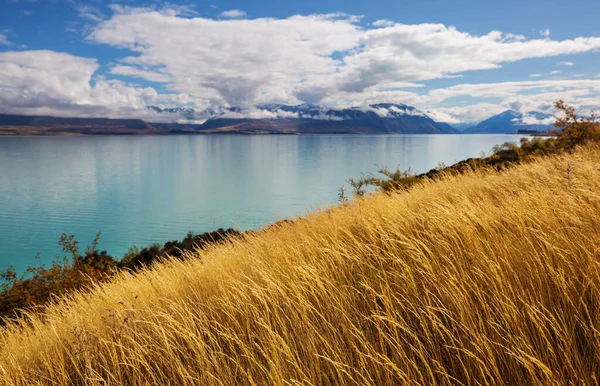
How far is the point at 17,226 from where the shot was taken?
3366 centimetres

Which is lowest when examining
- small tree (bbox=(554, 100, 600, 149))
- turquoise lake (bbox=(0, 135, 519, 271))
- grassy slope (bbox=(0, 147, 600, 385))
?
turquoise lake (bbox=(0, 135, 519, 271))

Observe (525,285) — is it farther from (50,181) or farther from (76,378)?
(50,181)

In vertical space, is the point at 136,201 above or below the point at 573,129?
below

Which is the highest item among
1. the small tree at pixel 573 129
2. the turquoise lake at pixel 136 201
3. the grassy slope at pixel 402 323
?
the small tree at pixel 573 129

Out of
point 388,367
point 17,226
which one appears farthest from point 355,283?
point 17,226

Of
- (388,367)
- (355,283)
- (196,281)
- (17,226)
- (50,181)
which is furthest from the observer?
(50,181)

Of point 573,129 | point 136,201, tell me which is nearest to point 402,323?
point 573,129

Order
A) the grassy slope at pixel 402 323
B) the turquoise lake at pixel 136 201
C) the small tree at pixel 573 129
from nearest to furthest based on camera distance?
the grassy slope at pixel 402 323, the small tree at pixel 573 129, the turquoise lake at pixel 136 201

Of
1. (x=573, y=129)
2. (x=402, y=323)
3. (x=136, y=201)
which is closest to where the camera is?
(x=402, y=323)

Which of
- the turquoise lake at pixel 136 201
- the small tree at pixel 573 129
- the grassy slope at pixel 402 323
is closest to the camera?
the grassy slope at pixel 402 323

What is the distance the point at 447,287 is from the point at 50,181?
72011 mm

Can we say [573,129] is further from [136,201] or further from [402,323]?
[136,201]

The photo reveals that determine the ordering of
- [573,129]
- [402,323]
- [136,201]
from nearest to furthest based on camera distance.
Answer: [402,323] → [573,129] → [136,201]

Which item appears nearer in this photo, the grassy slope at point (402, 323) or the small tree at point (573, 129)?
the grassy slope at point (402, 323)
